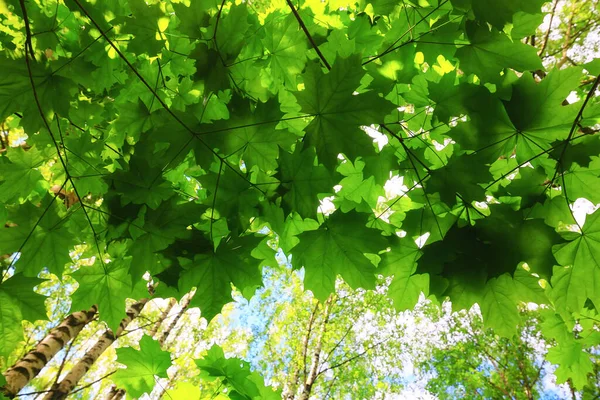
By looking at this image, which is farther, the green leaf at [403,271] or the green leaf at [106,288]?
the green leaf at [106,288]

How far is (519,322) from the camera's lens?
3.99ft

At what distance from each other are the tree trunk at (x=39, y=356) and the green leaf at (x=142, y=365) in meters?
1.75

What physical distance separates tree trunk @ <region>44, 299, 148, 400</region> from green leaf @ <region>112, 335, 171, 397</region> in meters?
1.78

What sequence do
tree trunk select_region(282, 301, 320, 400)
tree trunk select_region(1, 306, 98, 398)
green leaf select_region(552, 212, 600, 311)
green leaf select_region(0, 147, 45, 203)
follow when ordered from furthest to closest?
1. tree trunk select_region(282, 301, 320, 400)
2. tree trunk select_region(1, 306, 98, 398)
3. green leaf select_region(0, 147, 45, 203)
4. green leaf select_region(552, 212, 600, 311)

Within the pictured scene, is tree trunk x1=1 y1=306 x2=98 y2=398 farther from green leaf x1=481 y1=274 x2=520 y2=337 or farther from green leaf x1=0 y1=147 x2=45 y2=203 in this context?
green leaf x1=481 y1=274 x2=520 y2=337

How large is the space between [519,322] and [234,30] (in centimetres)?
134

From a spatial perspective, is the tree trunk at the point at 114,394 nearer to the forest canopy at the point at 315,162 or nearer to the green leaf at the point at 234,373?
the forest canopy at the point at 315,162

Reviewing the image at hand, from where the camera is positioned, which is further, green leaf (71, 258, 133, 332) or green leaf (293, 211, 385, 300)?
green leaf (71, 258, 133, 332)

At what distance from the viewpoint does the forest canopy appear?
104 cm

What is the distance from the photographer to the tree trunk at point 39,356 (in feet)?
10.4

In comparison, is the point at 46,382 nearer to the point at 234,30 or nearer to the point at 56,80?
the point at 56,80

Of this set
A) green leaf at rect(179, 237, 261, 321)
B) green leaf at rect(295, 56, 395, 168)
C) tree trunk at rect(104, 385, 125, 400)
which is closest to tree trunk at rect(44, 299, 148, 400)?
tree trunk at rect(104, 385, 125, 400)

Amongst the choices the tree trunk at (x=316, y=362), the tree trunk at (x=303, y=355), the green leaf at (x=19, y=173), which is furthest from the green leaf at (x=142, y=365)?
the tree trunk at (x=303, y=355)

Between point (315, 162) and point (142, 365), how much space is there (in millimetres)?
1486
